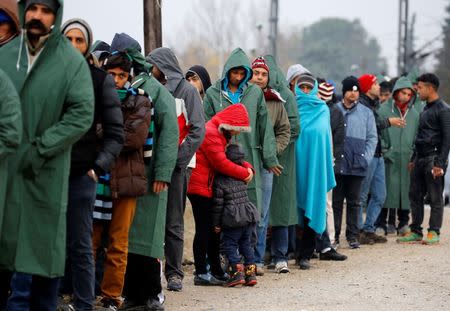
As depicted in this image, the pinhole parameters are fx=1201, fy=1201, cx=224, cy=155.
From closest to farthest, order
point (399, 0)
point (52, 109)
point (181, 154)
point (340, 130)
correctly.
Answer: point (52, 109) → point (181, 154) → point (340, 130) → point (399, 0)

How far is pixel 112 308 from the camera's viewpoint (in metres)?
9.12

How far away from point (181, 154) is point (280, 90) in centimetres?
287

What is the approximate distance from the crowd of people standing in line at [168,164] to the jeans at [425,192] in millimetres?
22

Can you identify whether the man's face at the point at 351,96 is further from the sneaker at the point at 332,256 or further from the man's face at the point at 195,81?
the man's face at the point at 195,81

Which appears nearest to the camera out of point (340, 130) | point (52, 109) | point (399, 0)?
point (52, 109)

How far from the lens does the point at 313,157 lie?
1311cm

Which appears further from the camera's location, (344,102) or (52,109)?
(344,102)

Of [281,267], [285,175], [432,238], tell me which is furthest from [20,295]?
[432,238]

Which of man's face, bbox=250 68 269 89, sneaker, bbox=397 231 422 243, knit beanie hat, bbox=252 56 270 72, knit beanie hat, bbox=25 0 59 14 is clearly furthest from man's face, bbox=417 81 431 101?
knit beanie hat, bbox=25 0 59 14

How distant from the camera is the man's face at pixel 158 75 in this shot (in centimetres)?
1036

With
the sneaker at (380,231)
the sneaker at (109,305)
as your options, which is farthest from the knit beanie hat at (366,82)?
the sneaker at (109,305)

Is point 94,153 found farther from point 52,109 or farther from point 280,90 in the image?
point 280,90

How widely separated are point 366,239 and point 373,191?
0.90m

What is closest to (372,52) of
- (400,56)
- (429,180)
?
(400,56)
